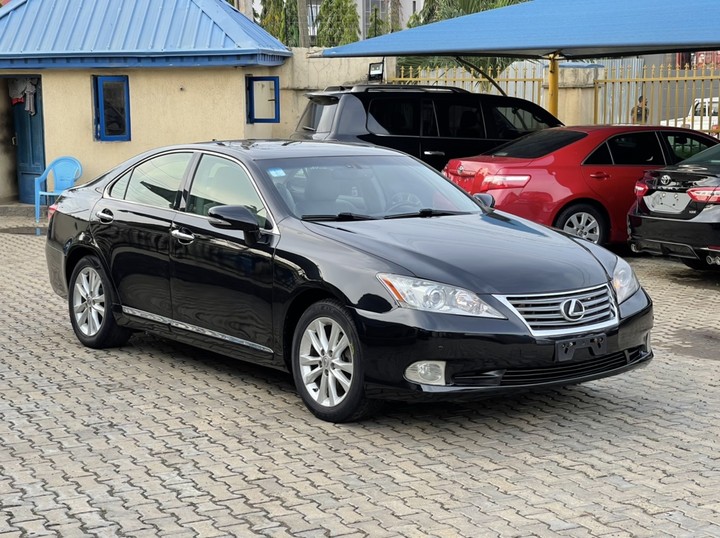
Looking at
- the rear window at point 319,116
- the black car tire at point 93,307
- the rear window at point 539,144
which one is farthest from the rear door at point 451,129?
the black car tire at point 93,307

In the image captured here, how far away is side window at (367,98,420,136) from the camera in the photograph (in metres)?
15.4

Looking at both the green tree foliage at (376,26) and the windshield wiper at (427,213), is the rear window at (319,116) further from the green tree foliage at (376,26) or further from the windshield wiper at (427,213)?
the green tree foliage at (376,26)

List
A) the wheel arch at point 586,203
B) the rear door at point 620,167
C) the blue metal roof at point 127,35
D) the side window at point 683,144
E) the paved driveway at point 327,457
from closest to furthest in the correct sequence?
the paved driveway at point 327,457, the wheel arch at point 586,203, the rear door at point 620,167, the side window at point 683,144, the blue metal roof at point 127,35

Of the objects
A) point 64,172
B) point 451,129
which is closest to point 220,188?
point 451,129

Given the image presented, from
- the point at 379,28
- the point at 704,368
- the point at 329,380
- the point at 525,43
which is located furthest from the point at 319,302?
the point at 379,28

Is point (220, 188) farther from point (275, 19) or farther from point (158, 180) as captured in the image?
point (275, 19)

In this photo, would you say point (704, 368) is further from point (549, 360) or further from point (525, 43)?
point (525, 43)

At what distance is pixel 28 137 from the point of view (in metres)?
20.2

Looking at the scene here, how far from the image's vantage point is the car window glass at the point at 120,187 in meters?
8.43

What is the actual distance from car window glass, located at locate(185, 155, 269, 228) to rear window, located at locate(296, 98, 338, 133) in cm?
747

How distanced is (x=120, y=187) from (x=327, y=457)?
11.1ft

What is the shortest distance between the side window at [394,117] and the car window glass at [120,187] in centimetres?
709

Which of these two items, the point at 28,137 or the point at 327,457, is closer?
the point at 327,457

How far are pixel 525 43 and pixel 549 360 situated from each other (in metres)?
9.31
